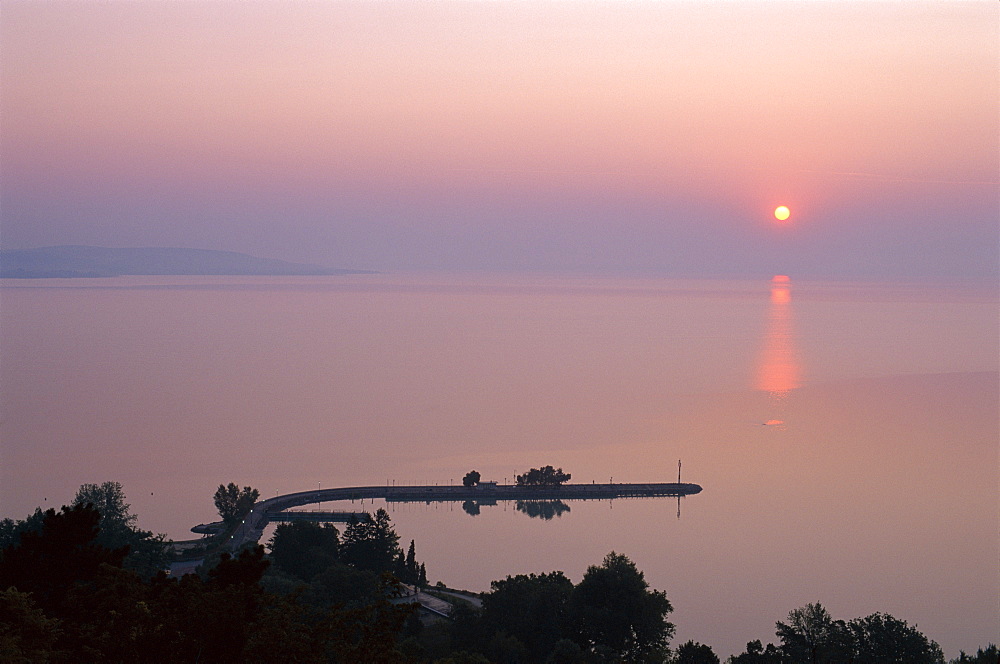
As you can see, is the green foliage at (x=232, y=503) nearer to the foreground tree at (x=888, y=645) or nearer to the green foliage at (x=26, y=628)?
the foreground tree at (x=888, y=645)

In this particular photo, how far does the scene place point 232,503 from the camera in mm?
24406

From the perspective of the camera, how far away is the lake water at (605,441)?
2180cm

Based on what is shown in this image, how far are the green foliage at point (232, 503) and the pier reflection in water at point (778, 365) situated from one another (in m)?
19.7

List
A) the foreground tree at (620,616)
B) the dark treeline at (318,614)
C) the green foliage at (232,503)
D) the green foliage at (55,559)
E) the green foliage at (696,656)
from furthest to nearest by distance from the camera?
1. the green foliage at (232,503)
2. the foreground tree at (620,616)
3. the green foliage at (696,656)
4. the green foliage at (55,559)
5. the dark treeline at (318,614)

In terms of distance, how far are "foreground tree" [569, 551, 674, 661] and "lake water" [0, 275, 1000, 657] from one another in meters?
4.07

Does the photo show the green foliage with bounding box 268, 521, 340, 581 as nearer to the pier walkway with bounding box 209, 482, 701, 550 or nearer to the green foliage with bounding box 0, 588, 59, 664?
the pier walkway with bounding box 209, 482, 701, 550

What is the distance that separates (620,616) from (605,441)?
2083 centimetres

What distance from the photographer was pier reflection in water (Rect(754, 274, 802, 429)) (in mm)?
40438

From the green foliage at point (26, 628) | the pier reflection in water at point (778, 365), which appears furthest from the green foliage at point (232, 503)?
the pier reflection in water at point (778, 365)

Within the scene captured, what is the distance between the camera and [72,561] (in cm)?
858

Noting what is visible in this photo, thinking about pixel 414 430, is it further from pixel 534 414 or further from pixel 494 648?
pixel 494 648

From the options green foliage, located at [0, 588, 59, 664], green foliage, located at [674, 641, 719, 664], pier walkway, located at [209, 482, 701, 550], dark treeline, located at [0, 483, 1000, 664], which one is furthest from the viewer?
pier walkway, located at [209, 482, 701, 550]

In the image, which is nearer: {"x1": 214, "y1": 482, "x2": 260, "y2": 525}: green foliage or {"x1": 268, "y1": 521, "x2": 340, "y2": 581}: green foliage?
{"x1": 268, "y1": 521, "x2": 340, "y2": 581}: green foliage

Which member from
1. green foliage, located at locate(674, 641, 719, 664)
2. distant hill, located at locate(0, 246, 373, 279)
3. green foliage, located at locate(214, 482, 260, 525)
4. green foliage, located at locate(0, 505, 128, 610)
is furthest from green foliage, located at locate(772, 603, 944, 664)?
distant hill, located at locate(0, 246, 373, 279)
